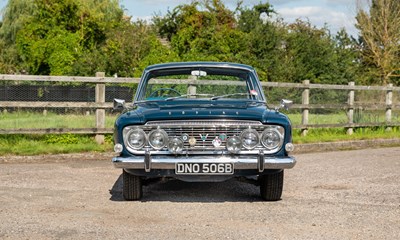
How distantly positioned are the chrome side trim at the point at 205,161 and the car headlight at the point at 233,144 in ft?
0.24

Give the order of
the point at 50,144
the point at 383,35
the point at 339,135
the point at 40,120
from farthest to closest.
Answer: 1. the point at 383,35
2. the point at 339,135
3. the point at 50,144
4. the point at 40,120

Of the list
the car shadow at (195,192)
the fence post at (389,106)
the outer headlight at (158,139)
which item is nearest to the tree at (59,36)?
the fence post at (389,106)

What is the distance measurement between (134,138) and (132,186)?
0.60 metres

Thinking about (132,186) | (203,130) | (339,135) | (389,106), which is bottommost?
(339,135)

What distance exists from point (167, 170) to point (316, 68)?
2846 centimetres

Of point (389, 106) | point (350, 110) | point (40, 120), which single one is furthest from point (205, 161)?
point (389, 106)

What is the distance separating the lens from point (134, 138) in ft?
23.4

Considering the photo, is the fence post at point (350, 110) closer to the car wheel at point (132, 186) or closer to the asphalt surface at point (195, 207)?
the asphalt surface at point (195, 207)

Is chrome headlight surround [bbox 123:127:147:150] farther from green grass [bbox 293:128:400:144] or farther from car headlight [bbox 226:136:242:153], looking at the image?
green grass [bbox 293:128:400:144]

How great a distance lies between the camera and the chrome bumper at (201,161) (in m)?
6.91

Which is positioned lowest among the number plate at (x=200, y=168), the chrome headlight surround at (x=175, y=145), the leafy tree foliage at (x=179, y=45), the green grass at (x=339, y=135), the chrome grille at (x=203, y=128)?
the green grass at (x=339, y=135)

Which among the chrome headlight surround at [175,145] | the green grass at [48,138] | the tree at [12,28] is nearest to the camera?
the chrome headlight surround at [175,145]

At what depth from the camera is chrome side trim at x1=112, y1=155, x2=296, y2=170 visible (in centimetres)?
691

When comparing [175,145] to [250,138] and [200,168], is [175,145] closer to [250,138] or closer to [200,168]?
[200,168]
